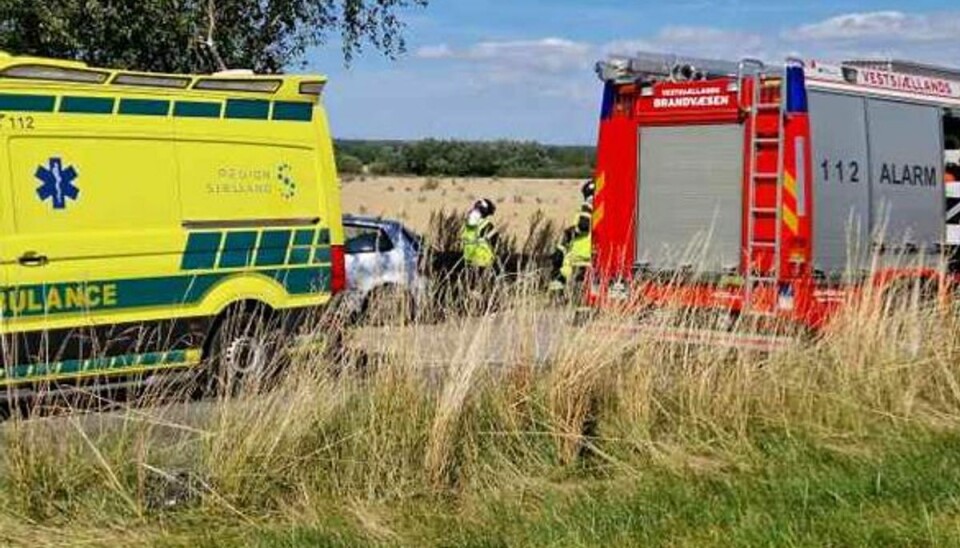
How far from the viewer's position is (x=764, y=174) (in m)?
11.5

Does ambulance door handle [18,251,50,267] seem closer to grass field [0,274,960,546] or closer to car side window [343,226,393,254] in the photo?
grass field [0,274,960,546]

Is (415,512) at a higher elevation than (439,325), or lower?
lower

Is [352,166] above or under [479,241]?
above

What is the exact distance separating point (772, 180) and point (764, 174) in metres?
0.09

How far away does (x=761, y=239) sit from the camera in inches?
454

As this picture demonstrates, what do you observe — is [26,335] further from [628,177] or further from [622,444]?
[628,177]

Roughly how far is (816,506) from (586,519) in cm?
105

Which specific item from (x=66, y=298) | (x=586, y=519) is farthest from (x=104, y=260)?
(x=586, y=519)

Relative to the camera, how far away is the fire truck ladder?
1130 centimetres

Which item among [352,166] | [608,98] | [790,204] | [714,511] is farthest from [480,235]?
[352,166]

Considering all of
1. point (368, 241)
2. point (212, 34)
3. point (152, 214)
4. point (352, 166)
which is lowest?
point (368, 241)

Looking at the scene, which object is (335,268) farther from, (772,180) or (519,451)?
(519,451)

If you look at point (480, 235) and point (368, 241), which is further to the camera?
point (480, 235)

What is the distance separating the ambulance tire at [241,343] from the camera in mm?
7956
